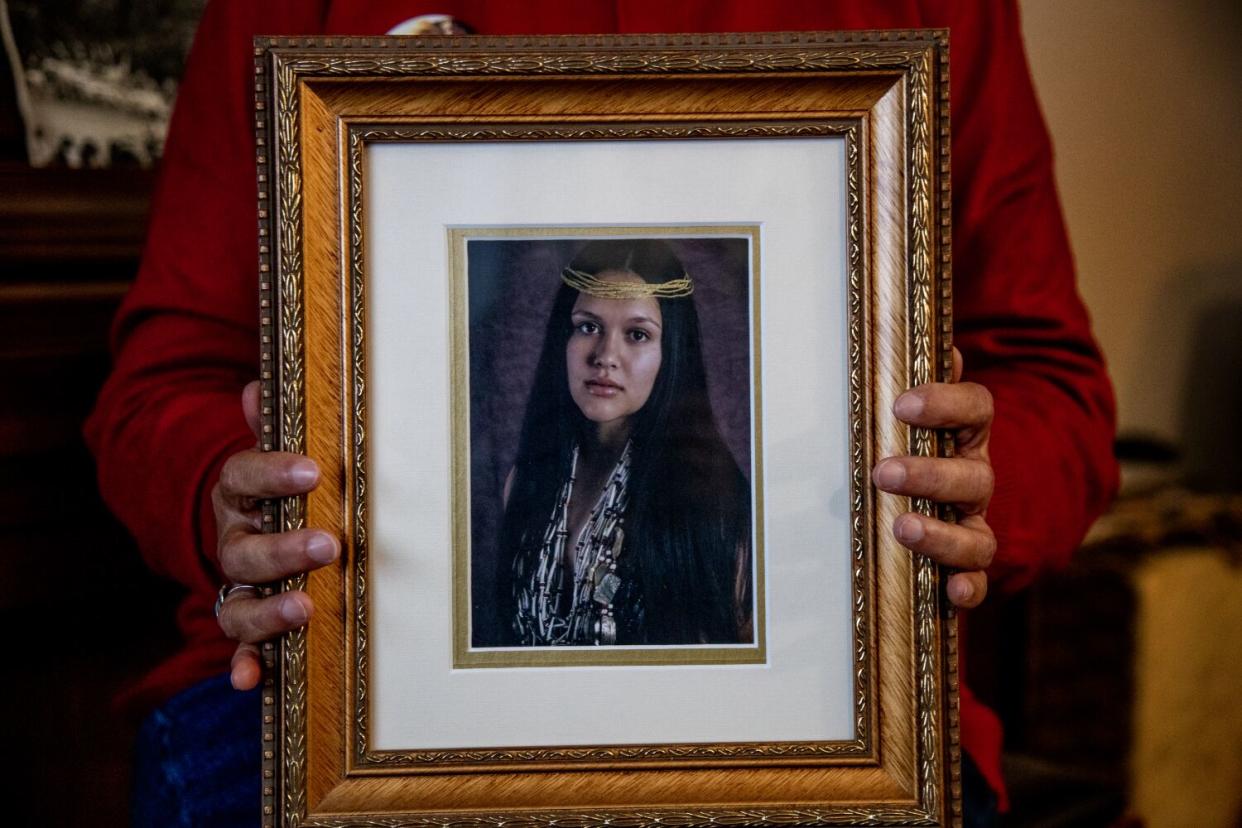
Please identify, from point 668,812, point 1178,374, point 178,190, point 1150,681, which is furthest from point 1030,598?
point 178,190

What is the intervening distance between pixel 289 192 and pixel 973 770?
69 centimetres

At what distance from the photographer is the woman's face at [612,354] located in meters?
0.62

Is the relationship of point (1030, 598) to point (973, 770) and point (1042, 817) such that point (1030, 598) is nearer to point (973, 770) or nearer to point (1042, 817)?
point (1042, 817)

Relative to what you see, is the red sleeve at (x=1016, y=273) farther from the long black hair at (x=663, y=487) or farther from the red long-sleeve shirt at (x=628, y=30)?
the long black hair at (x=663, y=487)

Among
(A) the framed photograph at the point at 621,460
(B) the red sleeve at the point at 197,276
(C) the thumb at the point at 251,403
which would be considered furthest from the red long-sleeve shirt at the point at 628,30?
(A) the framed photograph at the point at 621,460

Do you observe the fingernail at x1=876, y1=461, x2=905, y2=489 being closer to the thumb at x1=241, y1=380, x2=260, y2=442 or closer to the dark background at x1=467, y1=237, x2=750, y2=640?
the dark background at x1=467, y1=237, x2=750, y2=640

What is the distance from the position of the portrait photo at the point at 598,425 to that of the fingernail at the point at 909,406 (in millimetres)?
81

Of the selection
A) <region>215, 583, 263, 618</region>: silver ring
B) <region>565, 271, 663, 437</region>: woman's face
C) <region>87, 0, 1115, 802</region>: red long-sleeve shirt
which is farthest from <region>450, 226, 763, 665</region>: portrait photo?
<region>87, 0, 1115, 802</region>: red long-sleeve shirt

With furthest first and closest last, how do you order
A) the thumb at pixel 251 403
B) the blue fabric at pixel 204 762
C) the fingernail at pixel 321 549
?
the blue fabric at pixel 204 762 → the thumb at pixel 251 403 → the fingernail at pixel 321 549

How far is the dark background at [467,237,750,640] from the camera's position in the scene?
24.2 inches

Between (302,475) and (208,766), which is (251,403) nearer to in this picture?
(302,475)

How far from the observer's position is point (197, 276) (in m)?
0.89

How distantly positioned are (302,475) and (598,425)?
17cm

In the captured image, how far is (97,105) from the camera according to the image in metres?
1.23
